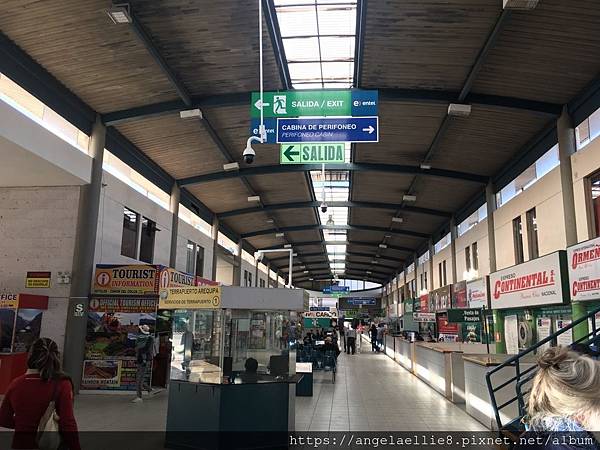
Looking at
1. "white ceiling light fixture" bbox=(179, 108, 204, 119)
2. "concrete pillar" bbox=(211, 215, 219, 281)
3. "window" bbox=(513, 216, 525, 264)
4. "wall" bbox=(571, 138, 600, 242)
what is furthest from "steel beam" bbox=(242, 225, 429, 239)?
"wall" bbox=(571, 138, 600, 242)

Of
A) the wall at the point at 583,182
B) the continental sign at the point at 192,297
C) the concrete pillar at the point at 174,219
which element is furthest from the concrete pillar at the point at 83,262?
the wall at the point at 583,182

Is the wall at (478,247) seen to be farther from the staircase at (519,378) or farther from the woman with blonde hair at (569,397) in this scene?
the woman with blonde hair at (569,397)

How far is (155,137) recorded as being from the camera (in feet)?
45.1

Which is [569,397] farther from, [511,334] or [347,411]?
[511,334]

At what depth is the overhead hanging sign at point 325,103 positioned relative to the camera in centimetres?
832

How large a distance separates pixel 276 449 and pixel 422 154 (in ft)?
35.4

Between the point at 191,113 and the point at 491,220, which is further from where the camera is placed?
the point at 491,220

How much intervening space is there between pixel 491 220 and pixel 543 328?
5.21 m

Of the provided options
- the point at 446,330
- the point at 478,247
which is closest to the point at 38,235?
the point at 478,247

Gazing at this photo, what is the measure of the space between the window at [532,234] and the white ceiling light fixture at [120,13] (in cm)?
1055

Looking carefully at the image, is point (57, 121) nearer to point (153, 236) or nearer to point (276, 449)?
point (153, 236)

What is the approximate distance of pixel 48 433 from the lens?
9.52 feet

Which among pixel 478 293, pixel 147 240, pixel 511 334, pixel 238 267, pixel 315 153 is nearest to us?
pixel 315 153

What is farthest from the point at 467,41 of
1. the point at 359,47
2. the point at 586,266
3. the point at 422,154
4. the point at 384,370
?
the point at 384,370
